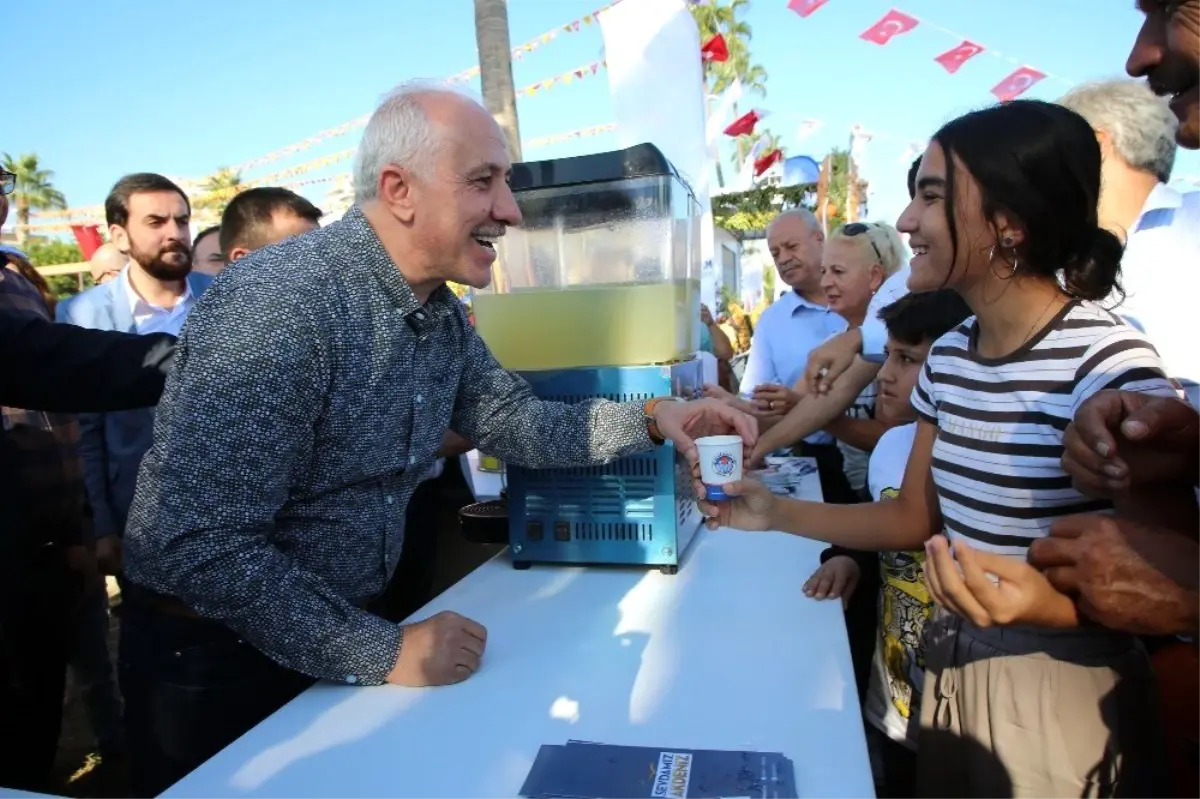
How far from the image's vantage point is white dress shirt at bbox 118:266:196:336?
2797 mm

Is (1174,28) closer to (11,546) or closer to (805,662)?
(805,662)

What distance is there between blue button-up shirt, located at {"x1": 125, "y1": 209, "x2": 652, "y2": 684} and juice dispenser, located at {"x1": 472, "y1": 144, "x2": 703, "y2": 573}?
0.41 meters

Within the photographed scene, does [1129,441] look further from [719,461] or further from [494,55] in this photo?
[494,55]

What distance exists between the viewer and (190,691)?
4.37 feet

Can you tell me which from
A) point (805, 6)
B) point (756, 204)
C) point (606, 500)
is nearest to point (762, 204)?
point (756, 204)

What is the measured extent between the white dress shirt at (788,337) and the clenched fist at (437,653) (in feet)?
8.63

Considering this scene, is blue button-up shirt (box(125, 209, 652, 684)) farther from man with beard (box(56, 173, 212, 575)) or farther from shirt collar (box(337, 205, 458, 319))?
man with beard (box(56, 173, 212, 575))

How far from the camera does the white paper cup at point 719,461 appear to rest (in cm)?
133

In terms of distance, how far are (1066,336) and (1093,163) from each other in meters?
0.29

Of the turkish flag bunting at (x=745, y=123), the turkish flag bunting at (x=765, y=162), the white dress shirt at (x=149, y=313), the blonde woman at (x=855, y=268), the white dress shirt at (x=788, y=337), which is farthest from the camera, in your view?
the turkish flag bunting at (x=765, y=162)

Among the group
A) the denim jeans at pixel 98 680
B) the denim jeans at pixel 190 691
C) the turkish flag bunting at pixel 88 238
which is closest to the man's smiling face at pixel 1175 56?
the denim jeans at pixel 190 691

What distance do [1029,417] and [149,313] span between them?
9.68 feet

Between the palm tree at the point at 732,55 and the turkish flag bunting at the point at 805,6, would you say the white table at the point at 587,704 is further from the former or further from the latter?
the palm tree at the point at 732,55

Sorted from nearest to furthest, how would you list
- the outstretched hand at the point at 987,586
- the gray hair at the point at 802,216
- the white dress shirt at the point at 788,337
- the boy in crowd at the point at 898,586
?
the outstretched hand at the point at 987,586, the boy in crowd at the point at 898,586, the white dress shirt at the point at 788,337, the gray hair at the point at 802,216
